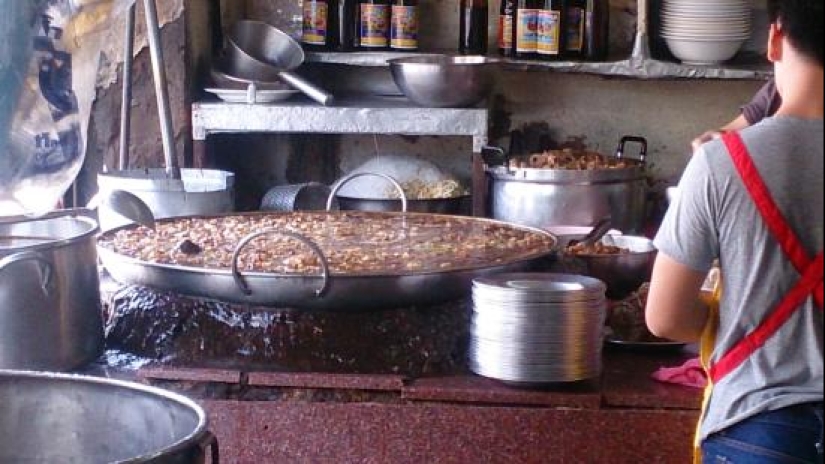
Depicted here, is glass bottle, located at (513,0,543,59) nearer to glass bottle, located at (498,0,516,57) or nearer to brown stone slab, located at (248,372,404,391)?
glass bottle, located at (498,0,516,57)

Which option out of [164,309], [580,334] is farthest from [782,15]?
[164,309]

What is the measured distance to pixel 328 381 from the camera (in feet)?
8.01

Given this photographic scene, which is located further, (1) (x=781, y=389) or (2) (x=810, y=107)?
(1) (x=781, y=389)

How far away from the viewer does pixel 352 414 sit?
244 centimetres

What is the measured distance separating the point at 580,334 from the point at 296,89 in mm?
2274

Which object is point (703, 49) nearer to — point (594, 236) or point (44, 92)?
point (594, 236)

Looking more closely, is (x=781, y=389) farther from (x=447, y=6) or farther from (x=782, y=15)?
(x=447, y=6)

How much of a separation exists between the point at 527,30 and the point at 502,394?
7.85ft

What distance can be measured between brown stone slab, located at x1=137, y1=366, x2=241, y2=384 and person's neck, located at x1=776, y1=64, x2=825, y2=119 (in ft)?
5.06

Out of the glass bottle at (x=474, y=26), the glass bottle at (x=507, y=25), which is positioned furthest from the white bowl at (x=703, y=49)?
the glass bottle at (x=474, y=26)

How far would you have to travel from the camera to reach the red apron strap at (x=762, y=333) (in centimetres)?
126

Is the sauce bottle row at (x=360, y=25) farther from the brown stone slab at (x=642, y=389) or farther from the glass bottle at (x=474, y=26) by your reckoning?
the brown stone slab at (x=642, y=389)

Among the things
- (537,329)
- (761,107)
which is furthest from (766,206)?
(761,107)

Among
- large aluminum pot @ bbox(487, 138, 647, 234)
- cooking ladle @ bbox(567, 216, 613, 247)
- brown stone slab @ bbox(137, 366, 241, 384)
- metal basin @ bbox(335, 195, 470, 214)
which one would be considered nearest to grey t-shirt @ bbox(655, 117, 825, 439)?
brown stone slab @ bbox(137, 366, 241, 384)
